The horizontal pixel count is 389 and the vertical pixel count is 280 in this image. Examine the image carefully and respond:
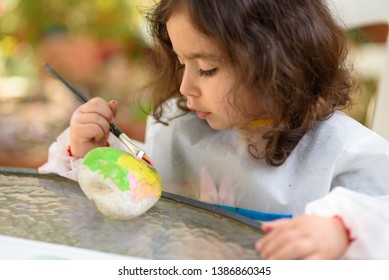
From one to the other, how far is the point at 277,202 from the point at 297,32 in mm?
262

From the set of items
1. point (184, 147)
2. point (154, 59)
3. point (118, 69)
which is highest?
point (154, 59)

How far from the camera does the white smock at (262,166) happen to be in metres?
0.76

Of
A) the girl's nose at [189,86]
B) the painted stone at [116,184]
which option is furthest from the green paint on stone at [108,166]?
the girl's nose at [189,86]

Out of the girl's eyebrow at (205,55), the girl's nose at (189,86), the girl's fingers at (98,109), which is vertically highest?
the girl's eyebrow at (205,55)

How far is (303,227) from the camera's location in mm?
512

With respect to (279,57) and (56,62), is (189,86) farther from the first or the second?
(56,62)

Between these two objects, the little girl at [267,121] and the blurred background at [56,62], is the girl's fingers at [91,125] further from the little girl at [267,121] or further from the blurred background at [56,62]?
the blurred background at [56,62]

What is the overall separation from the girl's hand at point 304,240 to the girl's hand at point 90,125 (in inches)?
16.0

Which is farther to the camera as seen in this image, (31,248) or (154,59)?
(154,59)

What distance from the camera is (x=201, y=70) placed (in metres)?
0.73

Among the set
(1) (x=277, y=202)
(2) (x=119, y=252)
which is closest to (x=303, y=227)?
(2) (x=119, y=252)

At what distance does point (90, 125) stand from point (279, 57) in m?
0.32

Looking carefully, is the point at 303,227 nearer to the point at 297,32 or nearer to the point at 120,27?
the point at 297,32

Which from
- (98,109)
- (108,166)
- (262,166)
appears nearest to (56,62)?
(98,109)
